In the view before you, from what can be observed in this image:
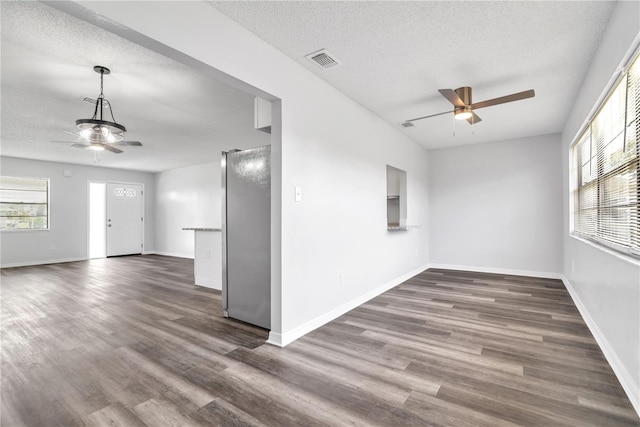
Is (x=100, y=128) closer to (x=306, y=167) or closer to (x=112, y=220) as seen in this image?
(x=306, y=167)

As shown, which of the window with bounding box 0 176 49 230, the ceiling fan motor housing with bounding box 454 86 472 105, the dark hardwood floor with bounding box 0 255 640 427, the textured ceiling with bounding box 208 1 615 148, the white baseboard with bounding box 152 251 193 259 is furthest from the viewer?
the white baseboard with bounding box 152 251 193 259

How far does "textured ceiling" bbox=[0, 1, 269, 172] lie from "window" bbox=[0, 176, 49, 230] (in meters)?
1.16

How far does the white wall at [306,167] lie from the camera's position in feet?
6.44

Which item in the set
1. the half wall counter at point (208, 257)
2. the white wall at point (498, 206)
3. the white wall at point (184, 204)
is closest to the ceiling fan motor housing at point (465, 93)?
the white wall at point (498, 206)

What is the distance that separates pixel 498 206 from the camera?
5.84 m

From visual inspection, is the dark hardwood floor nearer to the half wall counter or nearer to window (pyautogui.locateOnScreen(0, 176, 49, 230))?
the half wall counter

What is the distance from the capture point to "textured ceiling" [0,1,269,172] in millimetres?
2469

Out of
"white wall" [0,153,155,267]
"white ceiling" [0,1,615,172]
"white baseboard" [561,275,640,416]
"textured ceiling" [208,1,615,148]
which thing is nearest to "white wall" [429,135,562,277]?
"white ceiling" [0,1,615,172]

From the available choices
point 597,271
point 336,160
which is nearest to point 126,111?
point 336,160

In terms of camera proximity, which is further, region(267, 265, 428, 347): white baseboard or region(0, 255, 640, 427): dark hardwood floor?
region(267, 265, 428, 347): white baseboard

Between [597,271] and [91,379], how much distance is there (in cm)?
419

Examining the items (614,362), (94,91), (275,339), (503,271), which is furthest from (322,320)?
(503,271)

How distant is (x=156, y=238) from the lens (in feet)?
32.5

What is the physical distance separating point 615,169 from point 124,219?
1087 cm
